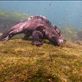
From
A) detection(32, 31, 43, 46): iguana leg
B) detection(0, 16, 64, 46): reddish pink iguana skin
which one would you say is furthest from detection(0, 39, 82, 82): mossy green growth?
detection(0, 16, 64, 46): reddish pink iguana skin

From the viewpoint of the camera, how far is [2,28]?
196 feet

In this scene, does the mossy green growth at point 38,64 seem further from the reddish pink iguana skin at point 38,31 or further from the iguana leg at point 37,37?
the reddish pink iguana skin at point 38,31

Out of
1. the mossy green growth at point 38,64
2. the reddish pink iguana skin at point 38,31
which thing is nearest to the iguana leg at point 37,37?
the reddish pink iguana skin at point 38,31

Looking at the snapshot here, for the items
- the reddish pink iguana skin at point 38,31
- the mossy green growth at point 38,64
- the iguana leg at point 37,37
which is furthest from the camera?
the reddish pink iguana skin at point 38,31

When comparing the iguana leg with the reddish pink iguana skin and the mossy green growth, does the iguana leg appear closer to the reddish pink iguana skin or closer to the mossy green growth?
the reddish pink iguana skin

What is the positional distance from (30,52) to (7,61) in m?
2.27

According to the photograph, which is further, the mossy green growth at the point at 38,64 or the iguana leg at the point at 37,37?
the iguana leg at the point at 37,37

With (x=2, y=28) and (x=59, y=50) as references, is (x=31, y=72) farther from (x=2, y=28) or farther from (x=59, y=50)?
(x=2, y=28)

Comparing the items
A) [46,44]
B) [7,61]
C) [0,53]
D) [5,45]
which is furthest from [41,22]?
[7,61]

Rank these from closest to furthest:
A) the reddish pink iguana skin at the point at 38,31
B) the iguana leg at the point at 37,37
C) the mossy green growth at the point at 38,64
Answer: the mossy green growth at the point at 38,64
the iguana leg at the point at 37,37
the reddish pink iguana skin at the point at 38,31

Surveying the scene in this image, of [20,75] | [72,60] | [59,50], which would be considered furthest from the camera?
[59,50]

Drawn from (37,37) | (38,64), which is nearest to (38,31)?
(37,37)

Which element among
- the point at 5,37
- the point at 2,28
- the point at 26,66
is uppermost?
Answer: the point at 26,66

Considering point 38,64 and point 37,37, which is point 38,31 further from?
point 38,64
